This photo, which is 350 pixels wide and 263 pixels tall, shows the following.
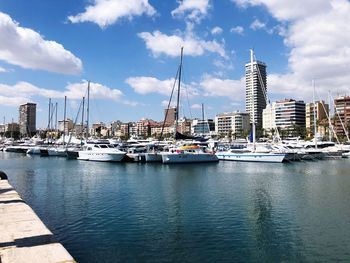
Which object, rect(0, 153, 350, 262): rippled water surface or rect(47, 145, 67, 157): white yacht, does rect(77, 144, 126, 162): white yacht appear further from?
rect(0, 153, 350, 262): rippled water surface

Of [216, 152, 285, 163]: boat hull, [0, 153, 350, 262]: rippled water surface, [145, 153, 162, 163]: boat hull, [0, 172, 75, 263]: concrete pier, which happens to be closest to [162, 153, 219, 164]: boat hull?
[145, 153, 162, 163]: boat hull

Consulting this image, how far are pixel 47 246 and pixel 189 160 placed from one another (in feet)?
196

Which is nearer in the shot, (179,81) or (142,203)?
(142,203)

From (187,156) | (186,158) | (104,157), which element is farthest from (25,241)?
(104,157)

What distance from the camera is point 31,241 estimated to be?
14.1 m

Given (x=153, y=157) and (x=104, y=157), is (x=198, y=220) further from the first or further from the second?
(x=104, y=157)

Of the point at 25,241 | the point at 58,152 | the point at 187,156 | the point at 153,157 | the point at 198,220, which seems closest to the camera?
the point at 25,241

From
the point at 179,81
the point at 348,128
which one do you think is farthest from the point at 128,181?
the point at 348,128

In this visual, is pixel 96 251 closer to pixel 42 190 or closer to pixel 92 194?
pixel 92 194

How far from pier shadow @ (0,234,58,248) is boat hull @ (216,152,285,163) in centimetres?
6476

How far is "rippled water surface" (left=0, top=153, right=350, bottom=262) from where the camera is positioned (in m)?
17.5

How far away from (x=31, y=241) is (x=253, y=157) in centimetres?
6628

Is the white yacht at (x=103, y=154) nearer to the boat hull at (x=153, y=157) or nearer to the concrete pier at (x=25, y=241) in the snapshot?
the boat hull at (x=153, y=157)

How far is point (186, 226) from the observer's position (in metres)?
22.1
